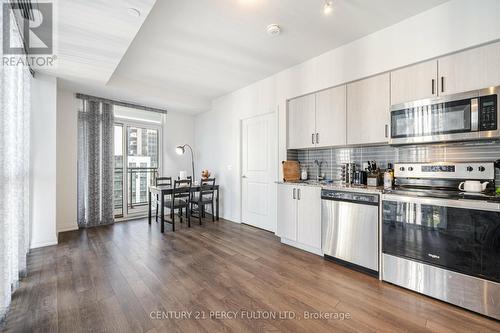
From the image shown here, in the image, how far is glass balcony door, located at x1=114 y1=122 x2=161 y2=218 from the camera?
4652mm

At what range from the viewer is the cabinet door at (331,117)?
288 cm

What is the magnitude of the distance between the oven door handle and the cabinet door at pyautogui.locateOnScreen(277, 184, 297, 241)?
1.24 metres

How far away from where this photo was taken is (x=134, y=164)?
16.0 ft

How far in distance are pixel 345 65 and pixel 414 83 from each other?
854 mm

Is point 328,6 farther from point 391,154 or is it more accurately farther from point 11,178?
point 11,178

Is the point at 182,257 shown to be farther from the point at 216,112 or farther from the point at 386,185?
the point at 216,112

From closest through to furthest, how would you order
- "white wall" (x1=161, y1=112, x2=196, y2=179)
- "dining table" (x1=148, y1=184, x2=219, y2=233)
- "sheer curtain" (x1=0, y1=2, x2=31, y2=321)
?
1. "sheer curtain" (x1=0, y1=2, x2=31, y2=321)
2. "dining table" (x1=148, y1=184, x2=219, y2=233)
3. "white wall" (x1=161, y1=112, x2=196, y2=179)

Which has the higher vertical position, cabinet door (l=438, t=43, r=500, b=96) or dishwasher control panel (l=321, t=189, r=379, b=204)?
cabinet door (l=438, t=43, r=500, b=96)

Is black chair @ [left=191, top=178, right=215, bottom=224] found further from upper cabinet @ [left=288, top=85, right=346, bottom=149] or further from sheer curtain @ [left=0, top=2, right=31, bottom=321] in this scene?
sheer curtain @ [left=0, top=2, right=31, bottom=321]

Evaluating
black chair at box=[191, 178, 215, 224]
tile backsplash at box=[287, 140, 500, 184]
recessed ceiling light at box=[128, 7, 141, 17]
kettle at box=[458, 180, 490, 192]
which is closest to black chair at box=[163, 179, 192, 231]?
black chair at box=[191, 178, 215, 224]

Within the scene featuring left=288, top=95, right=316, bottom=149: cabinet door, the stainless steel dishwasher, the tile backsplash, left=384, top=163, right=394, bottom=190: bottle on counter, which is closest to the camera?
the tile backsplash

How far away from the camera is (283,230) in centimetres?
331

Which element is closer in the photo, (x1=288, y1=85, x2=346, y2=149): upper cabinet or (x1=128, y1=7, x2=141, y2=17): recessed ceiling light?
(x1=128, y1=7, x2=141, y2=17): recessed ceiling light

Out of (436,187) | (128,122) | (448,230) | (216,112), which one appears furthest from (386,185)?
(128,122)
